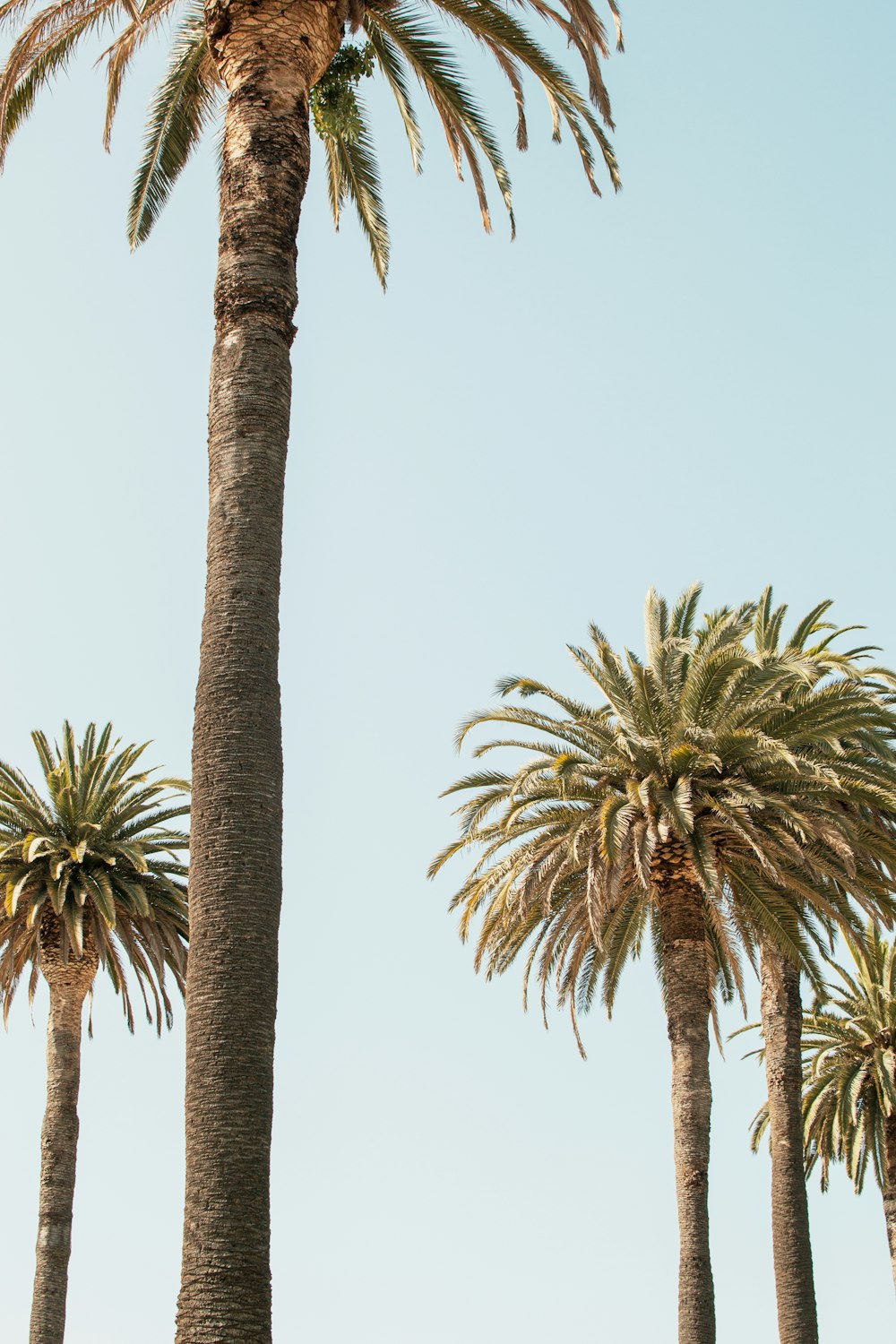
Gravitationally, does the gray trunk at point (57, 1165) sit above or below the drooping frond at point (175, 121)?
below

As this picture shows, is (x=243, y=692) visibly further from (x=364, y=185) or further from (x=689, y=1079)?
(x=689, y=1079)

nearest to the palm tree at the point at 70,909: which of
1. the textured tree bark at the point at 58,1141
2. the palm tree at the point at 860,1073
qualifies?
the textured tree bark at the point at 58,1141

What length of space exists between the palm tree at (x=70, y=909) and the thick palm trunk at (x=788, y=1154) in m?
11.1

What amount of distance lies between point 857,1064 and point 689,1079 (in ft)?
46.8

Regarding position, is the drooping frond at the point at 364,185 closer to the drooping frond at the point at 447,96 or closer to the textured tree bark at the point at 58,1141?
the drooping frond at the point at 447,96

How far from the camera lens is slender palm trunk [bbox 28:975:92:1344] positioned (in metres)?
27.4

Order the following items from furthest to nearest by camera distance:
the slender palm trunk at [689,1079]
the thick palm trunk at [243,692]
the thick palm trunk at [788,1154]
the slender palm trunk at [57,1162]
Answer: the slender palm trunk at [57,1162] < the thick palm trunk at [788,1154] < the slender palm trunk at [689,1079] < the thick palm trunk at [243,692]

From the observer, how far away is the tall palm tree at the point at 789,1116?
24.2 metres

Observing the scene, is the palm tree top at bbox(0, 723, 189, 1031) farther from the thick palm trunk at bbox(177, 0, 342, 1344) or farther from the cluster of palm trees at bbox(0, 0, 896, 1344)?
the thick palm trunk at bbox(177, 0, 342, 1344)

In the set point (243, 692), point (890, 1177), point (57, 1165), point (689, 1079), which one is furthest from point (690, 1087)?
point (890, 1177)

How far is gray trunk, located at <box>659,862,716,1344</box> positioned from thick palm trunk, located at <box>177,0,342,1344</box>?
13510 millimetres

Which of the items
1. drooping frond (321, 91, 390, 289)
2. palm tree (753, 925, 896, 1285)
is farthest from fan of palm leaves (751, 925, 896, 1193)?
drooping frond (321, 91, 390, 289)

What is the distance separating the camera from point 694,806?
23.0 m

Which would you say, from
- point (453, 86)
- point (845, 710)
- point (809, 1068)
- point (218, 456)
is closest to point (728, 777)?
point (845, 710)
